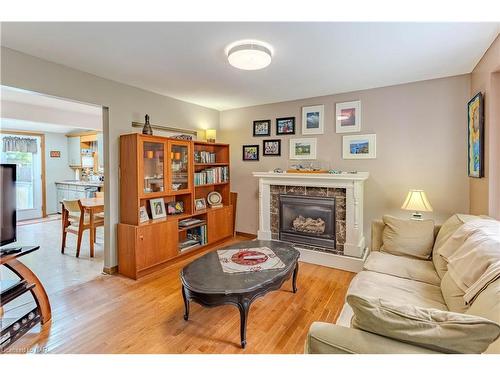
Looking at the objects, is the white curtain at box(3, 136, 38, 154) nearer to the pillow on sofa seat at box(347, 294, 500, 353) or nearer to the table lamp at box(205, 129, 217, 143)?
the table lamp at box(205, 129, 217, 143)

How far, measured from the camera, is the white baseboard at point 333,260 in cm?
318

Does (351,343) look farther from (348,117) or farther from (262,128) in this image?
(262,128)

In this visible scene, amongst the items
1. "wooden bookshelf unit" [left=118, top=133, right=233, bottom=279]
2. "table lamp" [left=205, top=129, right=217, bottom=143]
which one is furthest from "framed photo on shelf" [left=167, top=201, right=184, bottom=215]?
"table lamp" [left=205, top=129, right=217, bottom=143]

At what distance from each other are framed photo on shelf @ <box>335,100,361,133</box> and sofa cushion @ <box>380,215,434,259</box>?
1509 mm

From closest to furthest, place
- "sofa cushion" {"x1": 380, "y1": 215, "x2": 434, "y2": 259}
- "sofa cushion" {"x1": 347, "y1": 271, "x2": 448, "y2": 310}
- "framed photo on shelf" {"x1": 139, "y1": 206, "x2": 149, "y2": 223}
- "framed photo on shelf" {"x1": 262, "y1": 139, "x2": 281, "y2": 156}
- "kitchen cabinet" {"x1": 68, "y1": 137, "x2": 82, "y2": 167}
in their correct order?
1. "sofa cushion" {"x1": 347, "y1": 271, "x2": 448, "y2": 310}
2. "sofa cushion" {"x1": 380, "y1": 215, "x2": 434, "y2": 259}
3. "framed photo on shelf" {"x1": 139, "y1": 206, "x2": 149, "y2": 223}
4. "framed photo on shelf" {"x1": 262, "y1": 139, "x2": 281, "y2": 156}
5. "kitchen cabinet" {"x1": 68, "y1": 137, "x2": 82, "y2": 167}

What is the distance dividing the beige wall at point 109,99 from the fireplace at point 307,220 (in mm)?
2061

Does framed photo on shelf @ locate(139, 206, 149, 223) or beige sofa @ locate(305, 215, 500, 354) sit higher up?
framed photo on shelf @ locate(139, 206, 149, 223)

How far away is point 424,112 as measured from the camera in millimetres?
3057

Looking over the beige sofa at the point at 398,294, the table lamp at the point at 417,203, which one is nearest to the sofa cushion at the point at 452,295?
the beige sofa at the point at 398,294

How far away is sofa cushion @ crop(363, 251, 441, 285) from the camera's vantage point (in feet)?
6.50

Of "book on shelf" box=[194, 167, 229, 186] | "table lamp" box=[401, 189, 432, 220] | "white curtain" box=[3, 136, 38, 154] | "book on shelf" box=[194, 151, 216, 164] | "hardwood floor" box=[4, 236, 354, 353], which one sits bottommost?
"hardwood floor" box=[4, 236, 354, 353]

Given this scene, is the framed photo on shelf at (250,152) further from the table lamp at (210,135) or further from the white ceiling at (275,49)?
the white ceiling at (275,49)

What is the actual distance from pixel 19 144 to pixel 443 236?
827 centimetres

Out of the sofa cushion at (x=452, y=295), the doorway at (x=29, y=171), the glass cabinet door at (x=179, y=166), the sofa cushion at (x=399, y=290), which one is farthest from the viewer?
the doorway at (x=29, y=171)
